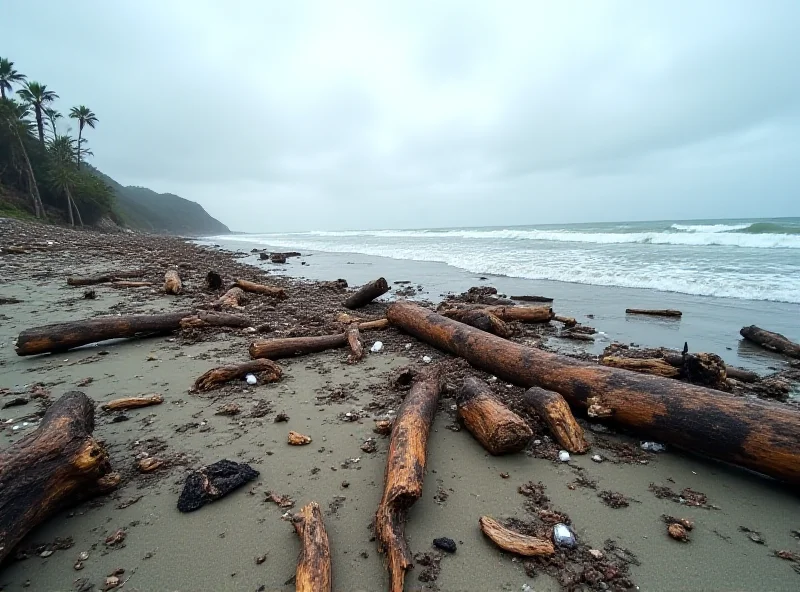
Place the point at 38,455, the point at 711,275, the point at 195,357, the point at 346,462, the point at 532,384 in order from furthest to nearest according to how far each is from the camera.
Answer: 1. the point at 711,275
2. the point at 195,357
3. the point at 532,384
4. the point at 346,462
5. the point at 38,455

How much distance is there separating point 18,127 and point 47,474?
54.3 metres

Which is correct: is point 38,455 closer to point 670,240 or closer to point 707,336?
point 707,336

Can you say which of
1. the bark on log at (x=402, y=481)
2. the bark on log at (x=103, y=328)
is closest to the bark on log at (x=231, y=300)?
the bark on log at (x=103, y=328)

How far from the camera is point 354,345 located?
5.53 m

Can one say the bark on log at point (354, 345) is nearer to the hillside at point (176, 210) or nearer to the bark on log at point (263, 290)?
the bark on log at point (263, 290)

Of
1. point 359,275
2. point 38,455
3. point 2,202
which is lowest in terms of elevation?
point 359,275

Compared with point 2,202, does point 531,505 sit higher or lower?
lower

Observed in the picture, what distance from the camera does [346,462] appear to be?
9.47 feet

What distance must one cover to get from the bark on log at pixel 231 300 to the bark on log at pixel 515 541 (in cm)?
730

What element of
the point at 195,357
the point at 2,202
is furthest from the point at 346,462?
the point at 2,202

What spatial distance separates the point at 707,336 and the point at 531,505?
20.3 ft

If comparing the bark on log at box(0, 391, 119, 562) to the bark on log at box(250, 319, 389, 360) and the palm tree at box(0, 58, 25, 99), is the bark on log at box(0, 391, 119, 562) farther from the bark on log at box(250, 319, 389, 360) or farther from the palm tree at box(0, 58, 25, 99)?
the palm tree at box(0, 58, 25, 99)

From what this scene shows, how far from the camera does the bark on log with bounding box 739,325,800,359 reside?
535cm

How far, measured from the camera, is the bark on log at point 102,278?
10.0 m
